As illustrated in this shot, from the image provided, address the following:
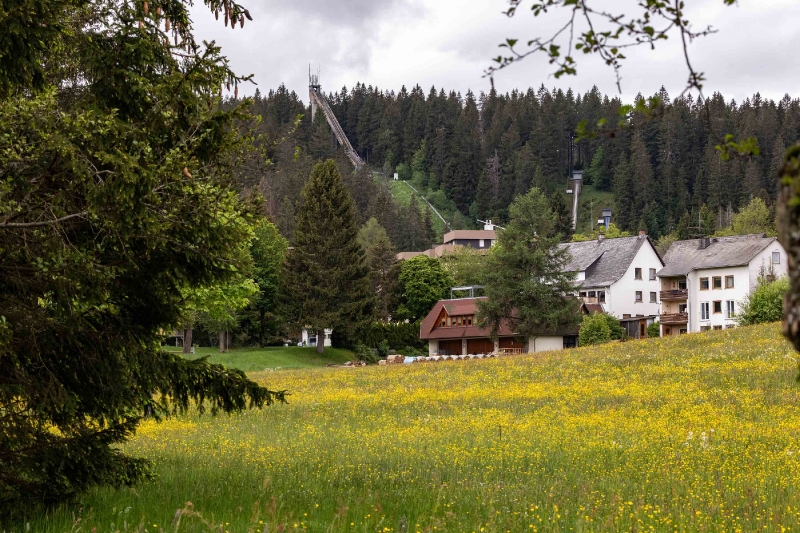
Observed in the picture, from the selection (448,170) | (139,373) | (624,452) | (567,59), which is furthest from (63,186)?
(448,170)

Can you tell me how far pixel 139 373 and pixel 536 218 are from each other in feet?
179

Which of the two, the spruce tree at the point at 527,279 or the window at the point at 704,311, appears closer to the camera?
the spruce tree at the point at 527,279

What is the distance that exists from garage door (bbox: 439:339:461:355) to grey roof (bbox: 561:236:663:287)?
14248 mm

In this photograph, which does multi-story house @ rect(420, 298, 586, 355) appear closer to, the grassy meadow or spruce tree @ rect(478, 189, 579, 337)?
spruce tree @ rect(478, 189, 579, 337)

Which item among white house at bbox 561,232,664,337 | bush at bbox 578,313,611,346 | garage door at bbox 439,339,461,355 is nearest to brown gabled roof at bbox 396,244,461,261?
white house at bbox 561,232,664,337

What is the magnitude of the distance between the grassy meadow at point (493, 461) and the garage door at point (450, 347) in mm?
45490

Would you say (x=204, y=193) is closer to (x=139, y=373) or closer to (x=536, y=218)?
(x=139, y=373)

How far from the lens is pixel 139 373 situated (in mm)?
9672

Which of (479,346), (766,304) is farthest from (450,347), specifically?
(766,304)

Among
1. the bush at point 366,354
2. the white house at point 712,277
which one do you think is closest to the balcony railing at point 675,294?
the white house at point 712,277

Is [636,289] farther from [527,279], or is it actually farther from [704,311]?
[527,279]

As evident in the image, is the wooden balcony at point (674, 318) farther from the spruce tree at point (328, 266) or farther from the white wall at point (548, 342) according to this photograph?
the spruce tree at point (328, 266)

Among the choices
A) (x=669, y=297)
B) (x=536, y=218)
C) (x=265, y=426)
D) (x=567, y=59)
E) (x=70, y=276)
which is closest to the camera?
(x=567, y=59)

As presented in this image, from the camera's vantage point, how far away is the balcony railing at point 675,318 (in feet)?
249
